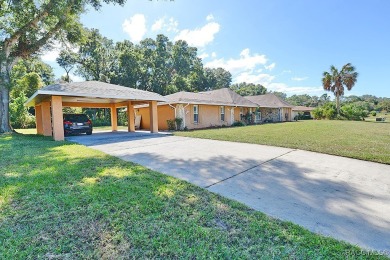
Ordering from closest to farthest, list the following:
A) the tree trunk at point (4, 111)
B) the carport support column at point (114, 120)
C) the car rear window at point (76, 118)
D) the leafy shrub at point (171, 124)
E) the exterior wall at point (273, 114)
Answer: the car rear window at point (76, 118) < the tree trunk at point (4, 111) < the leafy shrub at point (171, 124) < the carport support column at point (114, 120) < the exterior wall at point (273, 114)

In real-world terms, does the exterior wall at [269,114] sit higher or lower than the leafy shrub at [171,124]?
higher

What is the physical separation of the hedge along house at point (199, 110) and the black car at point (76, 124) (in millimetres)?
6256

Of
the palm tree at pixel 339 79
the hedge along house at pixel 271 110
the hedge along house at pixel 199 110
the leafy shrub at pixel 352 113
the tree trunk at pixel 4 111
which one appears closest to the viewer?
the tree trunk at pixel 4 111

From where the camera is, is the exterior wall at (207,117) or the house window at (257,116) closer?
the exterior wall at (207,117)

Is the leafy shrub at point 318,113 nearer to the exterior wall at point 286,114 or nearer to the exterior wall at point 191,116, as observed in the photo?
the exterior wall at point 286,114

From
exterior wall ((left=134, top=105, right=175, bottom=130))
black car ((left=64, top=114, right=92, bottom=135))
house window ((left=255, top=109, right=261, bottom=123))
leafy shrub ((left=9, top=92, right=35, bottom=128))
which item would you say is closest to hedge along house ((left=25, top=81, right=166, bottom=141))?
black car ((left=64, top=114, right=92, bottom=135))

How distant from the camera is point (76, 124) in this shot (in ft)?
45.9

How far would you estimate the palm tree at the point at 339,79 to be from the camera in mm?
33438

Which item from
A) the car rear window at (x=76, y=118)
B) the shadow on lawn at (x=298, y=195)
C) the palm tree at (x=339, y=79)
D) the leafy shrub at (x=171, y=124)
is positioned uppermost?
the palm tree at (x=339, y=79)

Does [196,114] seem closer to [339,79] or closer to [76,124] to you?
[76,124]

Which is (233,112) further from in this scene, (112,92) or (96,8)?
(96,8)

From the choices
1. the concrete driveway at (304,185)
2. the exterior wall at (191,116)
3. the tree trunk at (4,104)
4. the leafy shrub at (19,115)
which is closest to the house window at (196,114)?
the exterior wall at (191,116)

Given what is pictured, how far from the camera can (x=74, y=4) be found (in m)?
13.6

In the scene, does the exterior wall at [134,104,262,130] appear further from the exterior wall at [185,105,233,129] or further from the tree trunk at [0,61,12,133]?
the tree trunk at [0,61,12,133]
